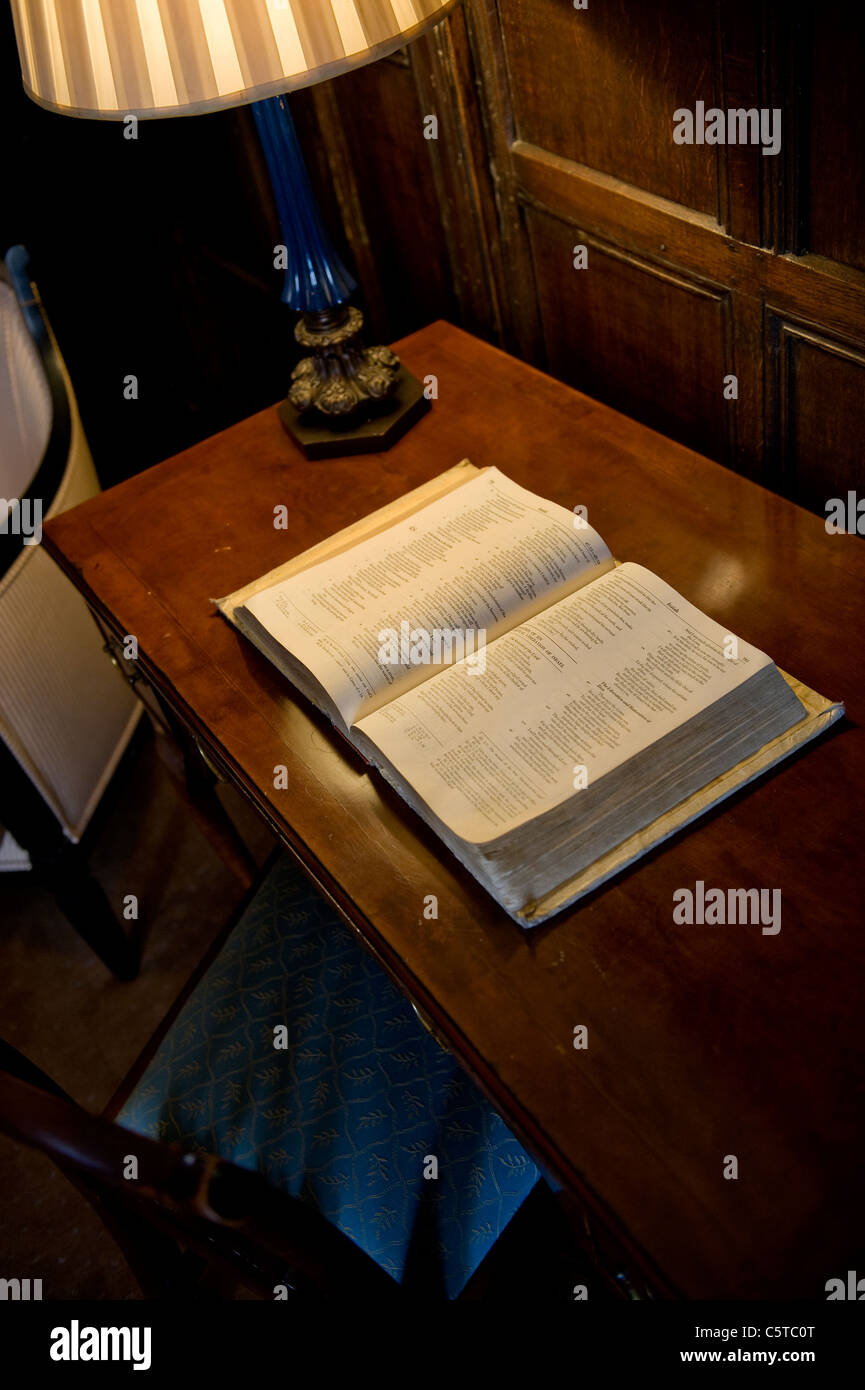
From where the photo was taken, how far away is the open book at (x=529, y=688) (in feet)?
2.90

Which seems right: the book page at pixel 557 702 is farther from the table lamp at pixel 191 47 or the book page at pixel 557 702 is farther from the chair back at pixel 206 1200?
the table lamp at pixel 191 47

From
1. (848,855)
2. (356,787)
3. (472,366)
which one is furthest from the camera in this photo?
(472,366)

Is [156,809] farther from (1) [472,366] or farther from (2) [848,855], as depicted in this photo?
(2) [848,855]

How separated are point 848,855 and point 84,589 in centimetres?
88

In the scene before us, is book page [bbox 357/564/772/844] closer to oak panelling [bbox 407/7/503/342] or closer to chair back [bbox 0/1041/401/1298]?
chair back [bbox 0/1041/401/1298]

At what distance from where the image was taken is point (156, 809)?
2166 mm

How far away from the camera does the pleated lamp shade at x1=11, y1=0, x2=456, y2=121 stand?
3.14 feet

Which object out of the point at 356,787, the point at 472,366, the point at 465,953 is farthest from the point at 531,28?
the point at 465,953

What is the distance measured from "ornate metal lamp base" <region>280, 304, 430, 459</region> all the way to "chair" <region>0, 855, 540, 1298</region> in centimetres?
55

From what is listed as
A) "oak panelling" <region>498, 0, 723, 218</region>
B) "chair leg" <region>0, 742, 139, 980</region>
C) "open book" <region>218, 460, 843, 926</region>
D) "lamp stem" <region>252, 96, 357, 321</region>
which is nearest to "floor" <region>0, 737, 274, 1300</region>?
"chair leg" <region>0, 742, 139, 980</region>

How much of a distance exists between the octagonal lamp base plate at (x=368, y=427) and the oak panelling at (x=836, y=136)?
1.64ft
